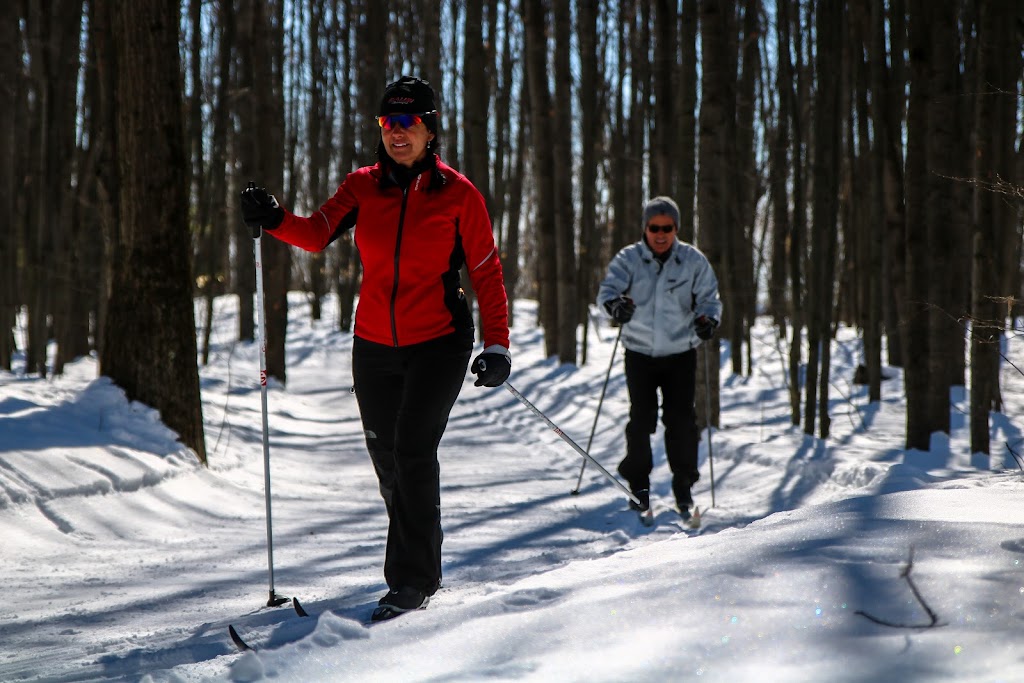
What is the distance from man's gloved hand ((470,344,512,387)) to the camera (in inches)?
151

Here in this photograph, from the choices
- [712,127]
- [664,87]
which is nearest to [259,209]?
[712,127]

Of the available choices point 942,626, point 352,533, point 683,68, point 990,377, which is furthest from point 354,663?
point 683,68

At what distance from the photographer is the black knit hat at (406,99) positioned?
12.5 feet

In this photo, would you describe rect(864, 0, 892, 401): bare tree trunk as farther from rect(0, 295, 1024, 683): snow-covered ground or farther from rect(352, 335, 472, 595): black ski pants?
rect(352, 335, 472, 595): black ski pants

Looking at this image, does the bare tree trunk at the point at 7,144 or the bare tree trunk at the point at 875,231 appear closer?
the bare tree trunk at the point at 875,231

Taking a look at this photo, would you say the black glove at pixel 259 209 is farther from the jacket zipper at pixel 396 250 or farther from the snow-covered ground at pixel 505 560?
the snow-covered ground at pixel 505 560

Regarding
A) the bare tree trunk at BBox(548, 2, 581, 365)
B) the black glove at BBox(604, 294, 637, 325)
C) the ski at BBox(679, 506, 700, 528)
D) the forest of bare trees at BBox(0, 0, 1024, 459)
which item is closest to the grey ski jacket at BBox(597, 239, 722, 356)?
the black glove at BBox(604, 294, 637, 325)

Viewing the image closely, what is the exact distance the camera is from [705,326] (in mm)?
6176

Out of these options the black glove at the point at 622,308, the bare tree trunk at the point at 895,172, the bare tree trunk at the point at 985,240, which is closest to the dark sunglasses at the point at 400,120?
the black glove at the point at 622,308

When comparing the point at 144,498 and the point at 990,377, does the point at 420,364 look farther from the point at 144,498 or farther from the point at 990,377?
the point at 990,377

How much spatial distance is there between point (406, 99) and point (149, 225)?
171 inches

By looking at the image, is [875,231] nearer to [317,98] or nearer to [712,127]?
[712,127]

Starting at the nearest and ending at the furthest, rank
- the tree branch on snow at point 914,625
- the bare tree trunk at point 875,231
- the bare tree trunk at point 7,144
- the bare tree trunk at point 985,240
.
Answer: the tree branch on snow at point 914,625 < the bare tree trunk at point 985,240 < the bare tree trunk at point 875,231 < the bare tree trunk at point 7,144

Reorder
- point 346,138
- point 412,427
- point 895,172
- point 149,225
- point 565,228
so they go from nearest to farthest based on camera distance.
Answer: point 412,427 → point 149,225 → point 895,172 → point 565,228 → point 346,138
